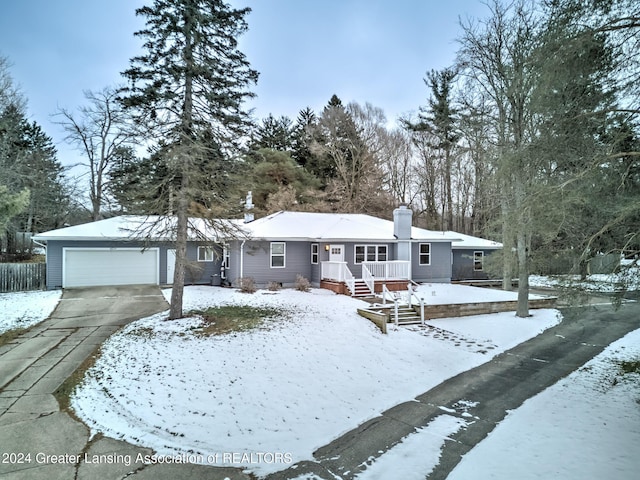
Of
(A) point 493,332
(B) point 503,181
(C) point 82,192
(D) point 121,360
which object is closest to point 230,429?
(D) point 121,360

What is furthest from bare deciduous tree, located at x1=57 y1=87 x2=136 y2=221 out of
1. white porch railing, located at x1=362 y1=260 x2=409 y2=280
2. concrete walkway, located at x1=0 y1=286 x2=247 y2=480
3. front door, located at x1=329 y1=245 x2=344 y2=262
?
white porch railing, located at x1=362 y1=260 x2=409 y2=280

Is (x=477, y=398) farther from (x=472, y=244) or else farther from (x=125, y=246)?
(x=472, y=244)

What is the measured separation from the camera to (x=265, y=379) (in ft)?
23.1

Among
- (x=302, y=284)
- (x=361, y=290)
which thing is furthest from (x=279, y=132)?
(x=361, y=290)

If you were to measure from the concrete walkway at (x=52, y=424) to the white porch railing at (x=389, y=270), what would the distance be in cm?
1121

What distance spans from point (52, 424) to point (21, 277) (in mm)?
14276

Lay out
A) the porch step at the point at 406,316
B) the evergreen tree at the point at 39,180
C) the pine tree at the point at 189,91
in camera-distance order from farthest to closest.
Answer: the evergreen tree at the point at 39,180, the porch step at the point at 406,316, the pine tree at the point at 189,91

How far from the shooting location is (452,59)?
1480 centimetres

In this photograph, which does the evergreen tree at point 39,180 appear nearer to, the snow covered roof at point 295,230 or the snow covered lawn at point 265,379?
the snow covered roof at point 295,230

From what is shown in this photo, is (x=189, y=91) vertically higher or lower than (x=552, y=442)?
higher

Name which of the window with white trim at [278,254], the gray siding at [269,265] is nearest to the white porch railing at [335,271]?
the gray siding at [269,265]

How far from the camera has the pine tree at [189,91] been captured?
10.0 m

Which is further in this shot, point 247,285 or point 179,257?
point 247,285

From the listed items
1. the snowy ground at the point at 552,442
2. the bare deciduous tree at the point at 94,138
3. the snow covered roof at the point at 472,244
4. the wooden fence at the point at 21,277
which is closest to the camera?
the snowy ground at the point at 552,442
